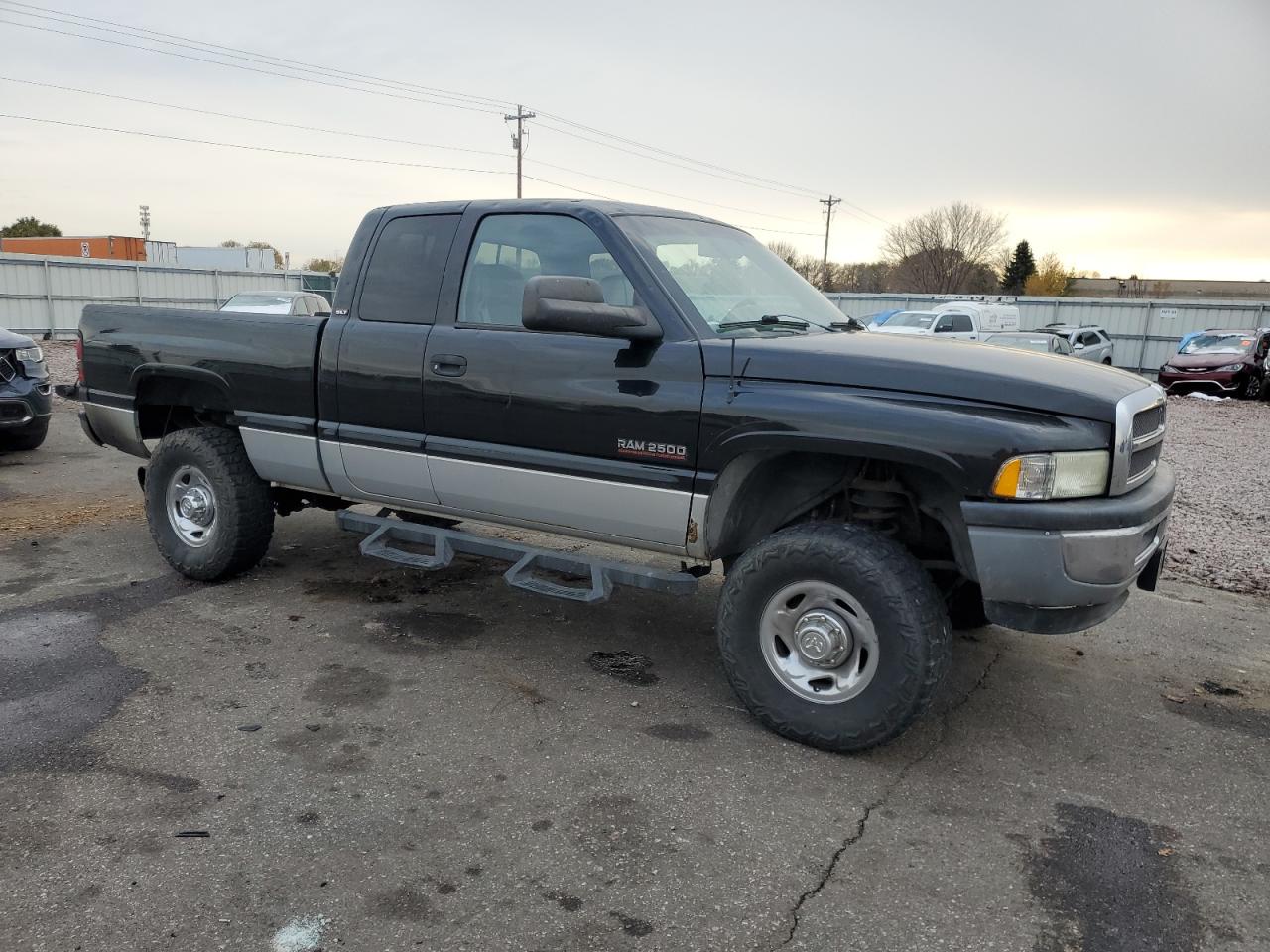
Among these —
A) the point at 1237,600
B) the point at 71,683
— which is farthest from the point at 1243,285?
the point at 71,683

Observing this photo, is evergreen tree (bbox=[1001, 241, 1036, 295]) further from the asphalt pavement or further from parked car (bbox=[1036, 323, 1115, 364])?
the asphalt pavement

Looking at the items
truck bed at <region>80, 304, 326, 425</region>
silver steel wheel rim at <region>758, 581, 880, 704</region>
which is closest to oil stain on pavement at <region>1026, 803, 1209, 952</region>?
silver steel wheel rim at <region>758, 581, 880, 704</region>

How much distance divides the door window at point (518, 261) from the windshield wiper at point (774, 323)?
0.50 m

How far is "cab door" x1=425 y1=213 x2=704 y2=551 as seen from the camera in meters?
3.81

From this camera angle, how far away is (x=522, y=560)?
4328mm

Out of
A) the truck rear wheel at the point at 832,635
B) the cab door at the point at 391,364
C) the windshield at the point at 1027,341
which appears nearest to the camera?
the truck rear wheel at the point at 832,635

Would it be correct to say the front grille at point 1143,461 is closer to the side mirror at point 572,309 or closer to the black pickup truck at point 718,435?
the black pickup truck at point 718,435

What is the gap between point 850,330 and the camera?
14.7 ft

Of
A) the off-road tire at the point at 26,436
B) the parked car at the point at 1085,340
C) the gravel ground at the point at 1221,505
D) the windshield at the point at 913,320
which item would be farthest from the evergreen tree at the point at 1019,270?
the off-road tire at the point at 26,436

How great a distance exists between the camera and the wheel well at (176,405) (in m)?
5.27

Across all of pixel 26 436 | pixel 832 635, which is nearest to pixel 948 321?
pixel 26 436

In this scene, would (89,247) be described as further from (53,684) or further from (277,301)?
(53,684)

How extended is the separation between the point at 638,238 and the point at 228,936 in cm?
298

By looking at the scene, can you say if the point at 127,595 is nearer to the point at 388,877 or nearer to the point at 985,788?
the point at 388,877
